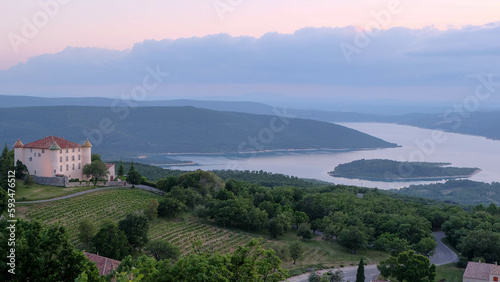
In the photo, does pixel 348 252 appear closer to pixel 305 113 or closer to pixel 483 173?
pixel 483 173

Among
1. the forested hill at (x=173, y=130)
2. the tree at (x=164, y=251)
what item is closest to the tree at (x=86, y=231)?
the tree at (x=164, y=251)

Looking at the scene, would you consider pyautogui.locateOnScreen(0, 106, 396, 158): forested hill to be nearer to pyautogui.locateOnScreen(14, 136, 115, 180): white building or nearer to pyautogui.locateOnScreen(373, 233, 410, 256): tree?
pyautogui.locateOnScreen(14, 136, 115, 180): white building

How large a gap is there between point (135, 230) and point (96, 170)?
38.8ft

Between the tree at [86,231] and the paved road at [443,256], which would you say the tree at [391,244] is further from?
the tree at [86,231]

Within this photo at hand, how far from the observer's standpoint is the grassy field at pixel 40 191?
93.0ft

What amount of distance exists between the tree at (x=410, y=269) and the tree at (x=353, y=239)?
621 centimetres

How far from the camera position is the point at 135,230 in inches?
953

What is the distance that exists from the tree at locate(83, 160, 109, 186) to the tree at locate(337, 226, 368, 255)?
17.7 meters

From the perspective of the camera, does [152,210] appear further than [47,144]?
No

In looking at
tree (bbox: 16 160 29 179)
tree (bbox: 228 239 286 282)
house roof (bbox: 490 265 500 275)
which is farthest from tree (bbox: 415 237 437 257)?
tree (bbox: 16 160 29 179)

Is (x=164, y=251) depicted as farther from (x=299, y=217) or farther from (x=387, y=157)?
(x=387, y=157)

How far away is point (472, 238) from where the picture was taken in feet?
93.9

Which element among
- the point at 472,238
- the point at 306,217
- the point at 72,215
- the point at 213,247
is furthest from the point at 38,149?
the point at 472,238

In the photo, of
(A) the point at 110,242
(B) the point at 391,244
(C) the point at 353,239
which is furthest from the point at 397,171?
(A) the point at 110,242
